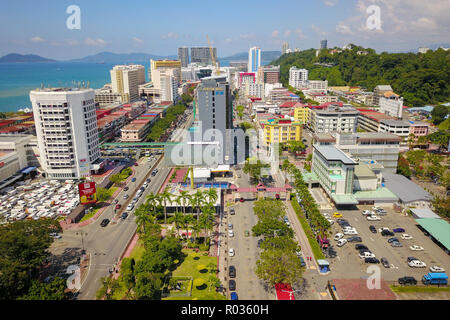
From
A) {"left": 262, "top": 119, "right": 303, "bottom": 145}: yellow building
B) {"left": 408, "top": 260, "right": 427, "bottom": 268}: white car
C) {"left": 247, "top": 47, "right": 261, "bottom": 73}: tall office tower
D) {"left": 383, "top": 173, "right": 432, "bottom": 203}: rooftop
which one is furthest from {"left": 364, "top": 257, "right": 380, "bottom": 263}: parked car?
{"left": 247, "top": 47, "right": 261, "bottom": 73}: tall office tower

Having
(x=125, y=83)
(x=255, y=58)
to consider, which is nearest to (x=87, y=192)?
(x=125, y=83)

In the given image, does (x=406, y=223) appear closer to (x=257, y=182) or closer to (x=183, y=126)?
(x=257, y=182)

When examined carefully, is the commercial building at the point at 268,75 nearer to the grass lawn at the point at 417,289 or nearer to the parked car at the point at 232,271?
the parked car at the point at 232,271

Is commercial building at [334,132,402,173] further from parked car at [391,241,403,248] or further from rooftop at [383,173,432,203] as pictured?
parked car at [391,241,403,248]

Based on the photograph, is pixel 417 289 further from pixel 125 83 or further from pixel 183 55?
pixel 183 55

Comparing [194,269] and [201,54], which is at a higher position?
[201,54]
